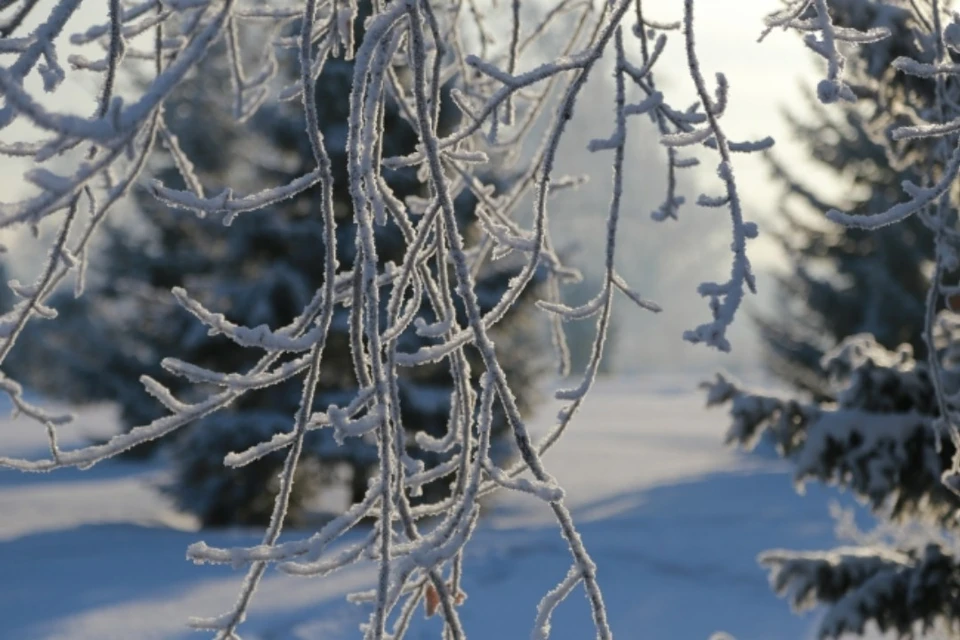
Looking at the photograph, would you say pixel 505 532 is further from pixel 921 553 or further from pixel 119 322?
pixel 119 322

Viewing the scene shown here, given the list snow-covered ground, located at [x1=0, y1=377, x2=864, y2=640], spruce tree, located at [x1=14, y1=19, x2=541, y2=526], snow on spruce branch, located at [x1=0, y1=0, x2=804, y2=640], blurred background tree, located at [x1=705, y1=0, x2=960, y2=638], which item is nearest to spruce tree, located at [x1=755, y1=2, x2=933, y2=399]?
snow-covered ground, located at [x1=0, y1=377, x2=864, y2=640]

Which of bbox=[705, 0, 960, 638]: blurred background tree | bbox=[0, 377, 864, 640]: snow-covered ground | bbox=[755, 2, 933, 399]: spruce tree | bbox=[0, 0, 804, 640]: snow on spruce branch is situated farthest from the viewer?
bbox=[755, 2, 933, 399]: spruce tree

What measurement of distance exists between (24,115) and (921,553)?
3411mm

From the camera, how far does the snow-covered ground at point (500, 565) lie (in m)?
6.07

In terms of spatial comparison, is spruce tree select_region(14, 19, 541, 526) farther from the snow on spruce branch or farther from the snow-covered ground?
the snow on spruce branch

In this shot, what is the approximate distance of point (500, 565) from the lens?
7.46 meters

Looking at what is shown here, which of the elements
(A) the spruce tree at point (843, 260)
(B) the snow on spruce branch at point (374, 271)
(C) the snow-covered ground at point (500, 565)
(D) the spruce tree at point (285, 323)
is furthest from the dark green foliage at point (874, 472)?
(A) the spruce tree at point (843, 260)

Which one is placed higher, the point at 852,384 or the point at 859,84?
the point at 859,84

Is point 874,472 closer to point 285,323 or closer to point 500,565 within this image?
point 500,565

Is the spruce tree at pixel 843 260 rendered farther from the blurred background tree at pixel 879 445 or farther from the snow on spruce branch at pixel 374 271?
the snow on spruce branch at pixel 374 271

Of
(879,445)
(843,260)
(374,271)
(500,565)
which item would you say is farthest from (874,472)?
(843,260)

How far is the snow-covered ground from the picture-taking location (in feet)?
19.9

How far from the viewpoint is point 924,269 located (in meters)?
12.0

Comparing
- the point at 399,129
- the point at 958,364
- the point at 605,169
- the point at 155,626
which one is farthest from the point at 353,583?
the point at 605,169
